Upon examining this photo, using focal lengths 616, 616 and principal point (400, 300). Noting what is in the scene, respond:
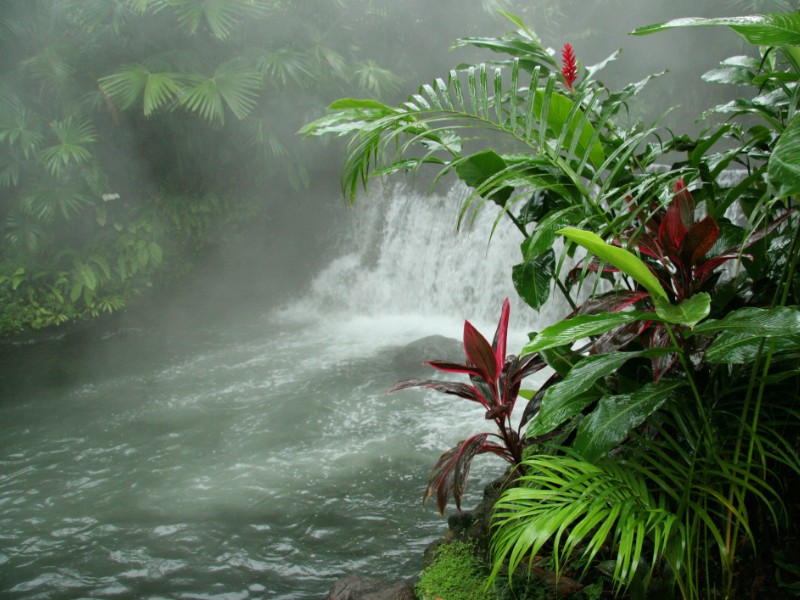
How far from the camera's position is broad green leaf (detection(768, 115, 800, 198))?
89 cm

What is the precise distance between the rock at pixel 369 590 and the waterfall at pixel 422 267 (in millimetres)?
4117

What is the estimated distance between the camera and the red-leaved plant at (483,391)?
191 centimetres

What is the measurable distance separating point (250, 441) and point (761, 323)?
3948 millimetres

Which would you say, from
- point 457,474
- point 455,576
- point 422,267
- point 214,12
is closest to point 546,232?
point 457,474

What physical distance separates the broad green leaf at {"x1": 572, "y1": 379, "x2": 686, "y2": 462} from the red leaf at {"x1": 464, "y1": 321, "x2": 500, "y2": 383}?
2.00 feet

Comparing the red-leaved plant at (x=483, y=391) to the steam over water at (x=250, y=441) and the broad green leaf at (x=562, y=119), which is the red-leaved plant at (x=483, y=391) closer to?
the broad green leaf at (x=562, y=119)

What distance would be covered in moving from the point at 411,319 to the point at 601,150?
5669mm

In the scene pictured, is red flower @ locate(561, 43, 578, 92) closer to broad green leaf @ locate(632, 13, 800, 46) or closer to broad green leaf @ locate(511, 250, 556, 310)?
broad green leaf @ locate(511, 250, 556, 310)

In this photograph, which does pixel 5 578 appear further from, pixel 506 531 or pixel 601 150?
pixel 601 150

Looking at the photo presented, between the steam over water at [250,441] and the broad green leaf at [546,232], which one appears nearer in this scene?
the broad green leaf at [546,232]

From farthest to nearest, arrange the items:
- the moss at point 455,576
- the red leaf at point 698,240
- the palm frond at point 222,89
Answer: the palm frond at point 222,89, the moss at point 455,576, the red leaf at point 698,240

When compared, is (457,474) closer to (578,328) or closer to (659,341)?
(659,341)

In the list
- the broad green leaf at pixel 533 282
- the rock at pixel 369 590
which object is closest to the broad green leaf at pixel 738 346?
the broad green leaf at pixel 533 282

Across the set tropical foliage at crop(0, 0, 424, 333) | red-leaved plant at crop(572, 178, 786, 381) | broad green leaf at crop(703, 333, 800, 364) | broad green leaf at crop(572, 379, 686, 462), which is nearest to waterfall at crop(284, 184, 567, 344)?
tropical foliage at crop(0, 0, 424, 333)
